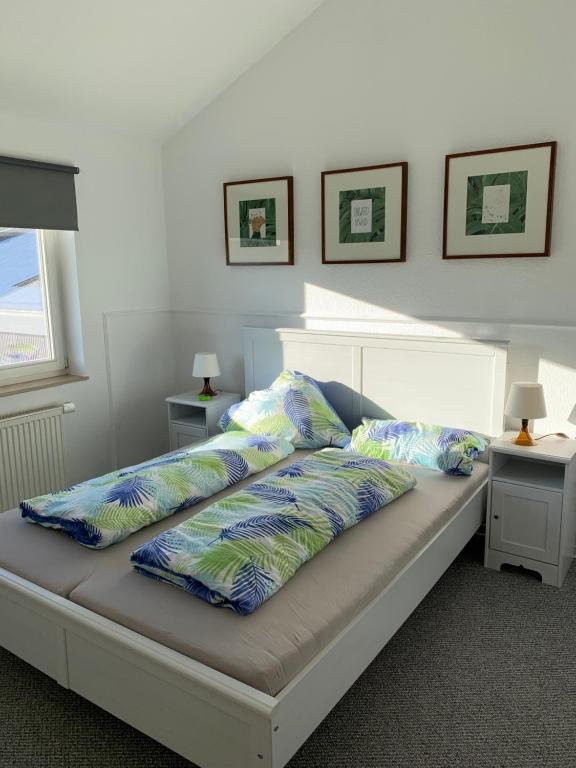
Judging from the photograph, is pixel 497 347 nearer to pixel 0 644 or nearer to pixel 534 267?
pixel 534 267

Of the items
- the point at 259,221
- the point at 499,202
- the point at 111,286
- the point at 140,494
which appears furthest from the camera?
the point at 111,286

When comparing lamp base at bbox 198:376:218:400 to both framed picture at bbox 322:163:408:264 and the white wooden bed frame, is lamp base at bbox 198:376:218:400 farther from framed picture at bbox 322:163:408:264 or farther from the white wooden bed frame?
the white wooden bed frame

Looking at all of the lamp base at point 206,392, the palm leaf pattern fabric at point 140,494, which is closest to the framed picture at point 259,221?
the lamp base at point 206,392

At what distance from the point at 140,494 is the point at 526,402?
169 cm

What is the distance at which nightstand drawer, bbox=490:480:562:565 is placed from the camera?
2.74 metres

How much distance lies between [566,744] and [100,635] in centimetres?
144

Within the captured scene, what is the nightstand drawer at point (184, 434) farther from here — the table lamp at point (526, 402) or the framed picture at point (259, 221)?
the table lamp at point (526, 402)

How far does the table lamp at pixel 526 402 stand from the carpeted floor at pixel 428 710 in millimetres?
805

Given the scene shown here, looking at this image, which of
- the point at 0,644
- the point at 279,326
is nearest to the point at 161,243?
the point at 279,326

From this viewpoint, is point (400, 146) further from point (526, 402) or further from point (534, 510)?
point (534, 510)

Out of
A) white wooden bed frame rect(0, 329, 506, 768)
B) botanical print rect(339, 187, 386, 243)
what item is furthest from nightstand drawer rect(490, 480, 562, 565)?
botanical print rect(339, 187, 386, 243)

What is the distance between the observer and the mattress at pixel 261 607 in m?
1.68

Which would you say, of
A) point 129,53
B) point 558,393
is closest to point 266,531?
point 558,393

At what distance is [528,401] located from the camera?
2803 mm
